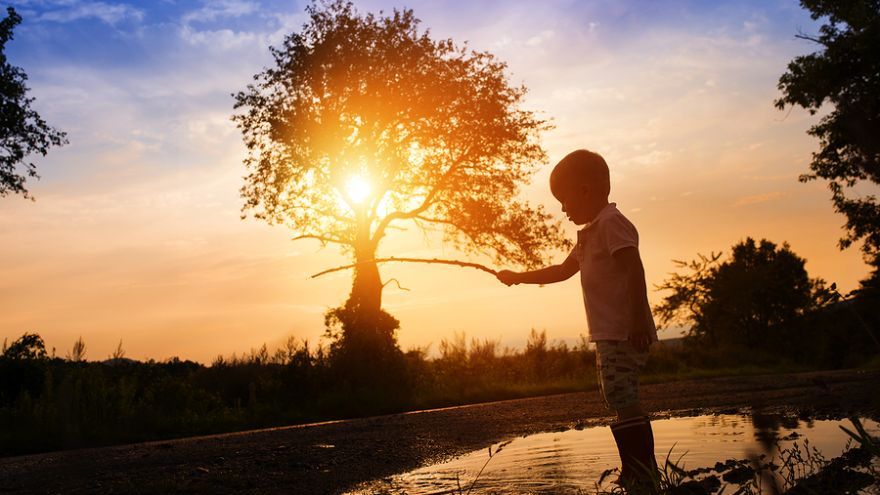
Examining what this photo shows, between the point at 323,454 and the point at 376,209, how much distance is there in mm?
15052

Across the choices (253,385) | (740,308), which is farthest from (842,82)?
(253,385)

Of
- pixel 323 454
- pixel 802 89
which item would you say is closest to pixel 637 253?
pixel 323 454

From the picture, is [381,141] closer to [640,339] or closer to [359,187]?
[359,187]

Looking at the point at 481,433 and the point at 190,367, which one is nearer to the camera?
the point at 481,433

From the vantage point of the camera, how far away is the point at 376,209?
22.5 m

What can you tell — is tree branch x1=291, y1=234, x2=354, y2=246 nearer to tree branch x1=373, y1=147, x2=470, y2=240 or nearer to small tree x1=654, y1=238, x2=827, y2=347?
tree branch x1=373, y1=147, x2=470, y2=240

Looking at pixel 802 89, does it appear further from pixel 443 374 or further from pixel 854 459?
pixel 854 459

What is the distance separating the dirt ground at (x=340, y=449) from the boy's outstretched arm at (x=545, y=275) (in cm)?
216

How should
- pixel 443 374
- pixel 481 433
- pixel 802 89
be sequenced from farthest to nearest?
1. pixel 802 89
2. pixel 443 374
3. pixel 481 433

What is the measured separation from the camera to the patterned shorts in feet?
13.5

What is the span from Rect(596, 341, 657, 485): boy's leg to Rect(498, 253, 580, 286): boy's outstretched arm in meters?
0.78

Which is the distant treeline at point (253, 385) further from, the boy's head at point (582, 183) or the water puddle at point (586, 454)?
the boy's head at point (582, 183)

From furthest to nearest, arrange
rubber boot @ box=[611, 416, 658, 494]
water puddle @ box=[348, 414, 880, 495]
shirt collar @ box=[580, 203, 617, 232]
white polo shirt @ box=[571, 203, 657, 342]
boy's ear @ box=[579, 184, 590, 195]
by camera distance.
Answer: water puddle @ box=[348, 414, 880, 495]
boy's ear @ box=[579, 184, 590, 195]
shirt collar @ box=[580, 203, 617, 232]
white polo shirt @ box=[571, 203, 657, 342]
rubber boot @ box=[611, 416, 658, 494]

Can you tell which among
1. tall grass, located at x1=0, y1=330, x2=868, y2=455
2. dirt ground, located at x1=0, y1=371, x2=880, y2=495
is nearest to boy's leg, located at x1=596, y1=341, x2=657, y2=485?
dirt ground, located at x1=0, y1=371, x2=880, y2=495
